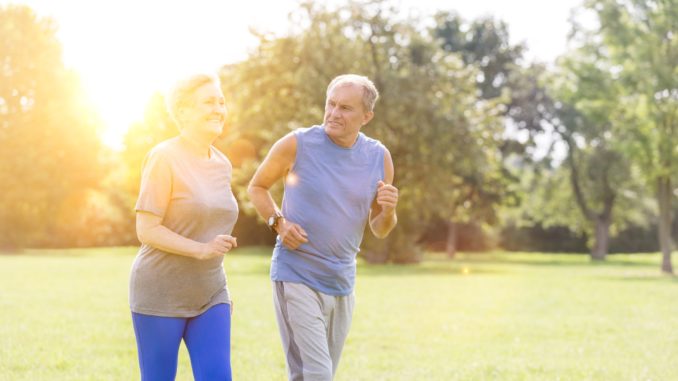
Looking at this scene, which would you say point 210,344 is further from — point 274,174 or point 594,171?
point 594,171

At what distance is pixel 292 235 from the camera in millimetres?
5332

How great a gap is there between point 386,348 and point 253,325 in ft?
10.3

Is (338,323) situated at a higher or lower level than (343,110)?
lower

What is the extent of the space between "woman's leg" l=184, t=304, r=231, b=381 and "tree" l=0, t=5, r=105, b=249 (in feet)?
170

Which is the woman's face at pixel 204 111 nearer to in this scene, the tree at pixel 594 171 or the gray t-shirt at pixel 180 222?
the gray t-shirt at pixel 180 222

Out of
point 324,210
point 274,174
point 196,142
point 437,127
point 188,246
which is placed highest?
Result: point 437,127

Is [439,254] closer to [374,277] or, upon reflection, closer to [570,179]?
[570,179]

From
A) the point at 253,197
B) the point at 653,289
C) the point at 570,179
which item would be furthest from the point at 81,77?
the point at 253,197

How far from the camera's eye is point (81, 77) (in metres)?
57.6

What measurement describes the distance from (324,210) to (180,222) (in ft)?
3.01

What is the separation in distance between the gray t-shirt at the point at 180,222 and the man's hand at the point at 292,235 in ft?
1.24

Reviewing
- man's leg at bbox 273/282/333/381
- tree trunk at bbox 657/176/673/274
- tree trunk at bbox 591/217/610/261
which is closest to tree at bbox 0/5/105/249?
tree trunk at bbox 591/217/610/261

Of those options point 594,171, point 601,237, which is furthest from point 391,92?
point 601,237

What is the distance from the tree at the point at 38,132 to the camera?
54562mm
